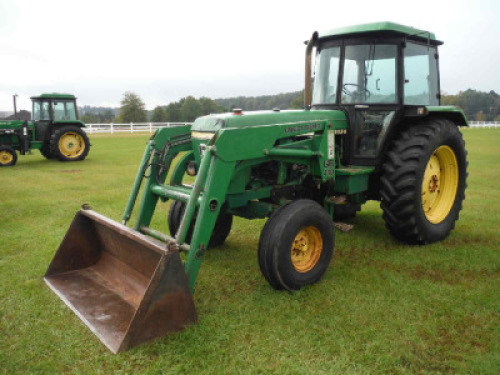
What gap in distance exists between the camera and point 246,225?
593 centimetres

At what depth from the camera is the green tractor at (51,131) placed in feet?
44.8

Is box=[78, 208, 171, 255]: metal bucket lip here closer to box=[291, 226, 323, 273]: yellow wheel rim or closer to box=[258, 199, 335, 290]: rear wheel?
box=[258, 199, 335, 290]: rear wheel

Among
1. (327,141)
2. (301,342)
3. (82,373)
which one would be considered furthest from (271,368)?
(327,141)

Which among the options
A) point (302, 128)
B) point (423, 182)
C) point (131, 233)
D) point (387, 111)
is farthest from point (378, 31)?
point (131, 233)

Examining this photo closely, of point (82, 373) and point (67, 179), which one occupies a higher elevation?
point (67, 179)

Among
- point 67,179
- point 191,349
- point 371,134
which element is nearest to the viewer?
point 191,349

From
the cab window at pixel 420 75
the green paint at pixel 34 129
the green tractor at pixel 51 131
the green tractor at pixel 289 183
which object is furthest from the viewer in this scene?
the green tractor at pixel 51 131

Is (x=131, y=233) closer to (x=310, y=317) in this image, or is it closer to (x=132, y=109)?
(x=310, y=317)

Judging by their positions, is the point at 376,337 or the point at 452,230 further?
the point at 452,230

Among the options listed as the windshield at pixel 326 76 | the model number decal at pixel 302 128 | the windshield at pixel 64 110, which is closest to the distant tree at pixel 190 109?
the windshield at pixel 64 110

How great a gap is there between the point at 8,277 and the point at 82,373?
1.90m

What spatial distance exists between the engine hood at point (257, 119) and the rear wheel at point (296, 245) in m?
0.81

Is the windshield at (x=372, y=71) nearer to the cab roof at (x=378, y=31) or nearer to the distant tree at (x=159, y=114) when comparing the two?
the cab roof at (x=378, y=31)

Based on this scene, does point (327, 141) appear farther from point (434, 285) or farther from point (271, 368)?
point (271, 368)
